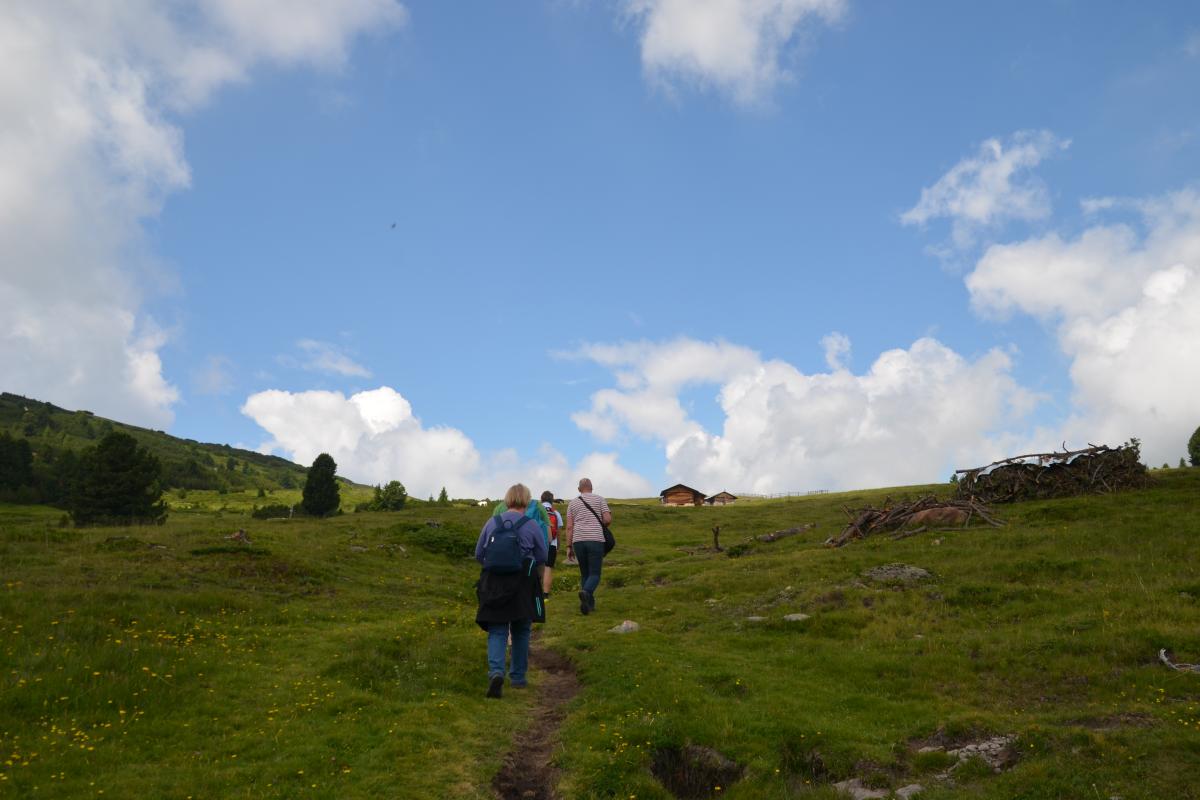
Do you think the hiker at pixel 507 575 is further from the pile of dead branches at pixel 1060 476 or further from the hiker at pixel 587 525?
the pile of dead branches at pixel 1060 476

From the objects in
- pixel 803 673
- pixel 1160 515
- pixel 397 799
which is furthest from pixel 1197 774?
pixel 1160 515

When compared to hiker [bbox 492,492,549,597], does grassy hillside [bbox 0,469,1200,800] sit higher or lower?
lower

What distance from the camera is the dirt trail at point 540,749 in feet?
27.9

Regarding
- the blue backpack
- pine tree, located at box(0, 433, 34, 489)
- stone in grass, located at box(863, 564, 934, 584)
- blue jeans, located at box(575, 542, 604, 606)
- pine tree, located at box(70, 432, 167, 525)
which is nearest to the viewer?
the blue backpack

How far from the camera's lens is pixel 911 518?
31844 millimetres

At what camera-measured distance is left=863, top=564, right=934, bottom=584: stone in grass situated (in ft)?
67.5

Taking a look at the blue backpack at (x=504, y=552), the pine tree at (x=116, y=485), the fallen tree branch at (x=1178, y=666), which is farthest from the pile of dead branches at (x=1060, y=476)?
the pine tree at (x=116, y=485)

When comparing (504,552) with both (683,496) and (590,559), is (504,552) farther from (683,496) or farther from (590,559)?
(683,496)

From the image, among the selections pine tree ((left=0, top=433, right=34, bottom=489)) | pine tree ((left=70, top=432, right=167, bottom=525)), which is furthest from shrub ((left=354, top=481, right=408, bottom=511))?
pine tree ((left=0, top=433, right=34, bottom=489))

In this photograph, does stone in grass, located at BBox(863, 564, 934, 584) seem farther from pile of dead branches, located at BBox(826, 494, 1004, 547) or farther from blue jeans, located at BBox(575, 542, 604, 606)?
blue jeans, located at BBox(575, 542, 604, 606)

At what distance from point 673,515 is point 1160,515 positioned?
166 ft

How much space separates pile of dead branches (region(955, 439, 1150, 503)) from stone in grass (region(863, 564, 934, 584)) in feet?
47.4

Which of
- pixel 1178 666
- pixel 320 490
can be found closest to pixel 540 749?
pixel 1178 666

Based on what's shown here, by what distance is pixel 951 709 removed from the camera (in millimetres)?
10789
